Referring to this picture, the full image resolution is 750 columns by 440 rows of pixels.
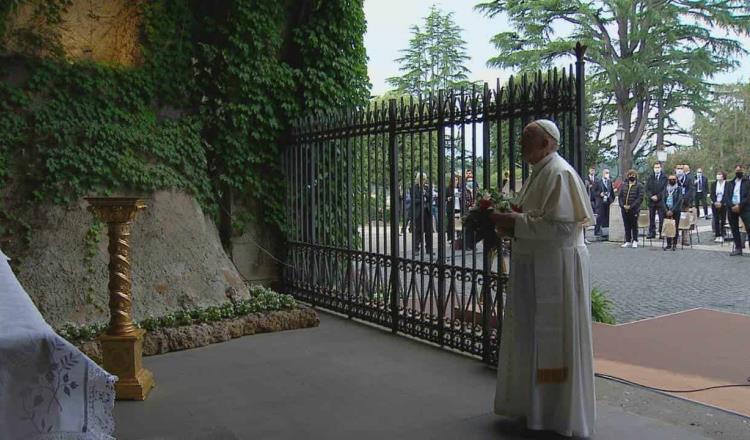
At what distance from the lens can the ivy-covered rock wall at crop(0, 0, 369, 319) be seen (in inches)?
284

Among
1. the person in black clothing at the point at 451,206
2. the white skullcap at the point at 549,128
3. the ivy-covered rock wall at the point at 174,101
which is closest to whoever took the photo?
the white skullcap at the point at 549,128

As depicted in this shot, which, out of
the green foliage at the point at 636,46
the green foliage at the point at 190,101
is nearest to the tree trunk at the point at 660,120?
the green foliage at the point at 636,46

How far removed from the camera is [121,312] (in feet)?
16.7

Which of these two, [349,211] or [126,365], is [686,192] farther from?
[126,365]

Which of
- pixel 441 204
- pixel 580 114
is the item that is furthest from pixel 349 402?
pixel 580 114

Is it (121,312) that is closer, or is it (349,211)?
(121,312)

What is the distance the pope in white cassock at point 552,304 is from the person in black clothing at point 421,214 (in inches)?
94.1

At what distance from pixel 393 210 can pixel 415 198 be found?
302mm

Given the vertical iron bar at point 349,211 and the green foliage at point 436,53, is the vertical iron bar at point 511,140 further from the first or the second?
the green foliage at point 436,53

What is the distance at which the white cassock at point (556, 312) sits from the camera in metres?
3.96

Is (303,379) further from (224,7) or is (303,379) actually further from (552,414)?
(224,7)

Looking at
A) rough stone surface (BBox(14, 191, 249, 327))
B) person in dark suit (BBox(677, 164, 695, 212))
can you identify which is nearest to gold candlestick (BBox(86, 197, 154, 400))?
rough stone surface (BBox(14, 191, 249, 327))

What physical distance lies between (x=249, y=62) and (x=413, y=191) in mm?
3461

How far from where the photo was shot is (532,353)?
13.5 ft
